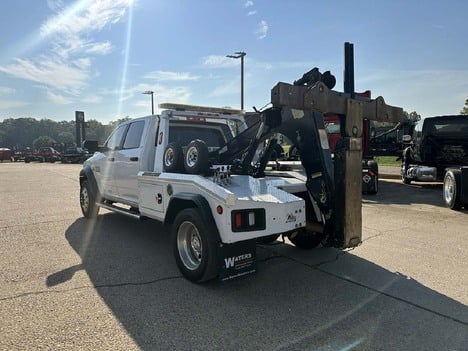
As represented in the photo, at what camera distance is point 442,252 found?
5.84m

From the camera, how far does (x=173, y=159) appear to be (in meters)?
5.32

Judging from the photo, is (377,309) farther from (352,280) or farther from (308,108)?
(308,108)

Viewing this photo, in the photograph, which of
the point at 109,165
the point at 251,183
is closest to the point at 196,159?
the point at 251,183

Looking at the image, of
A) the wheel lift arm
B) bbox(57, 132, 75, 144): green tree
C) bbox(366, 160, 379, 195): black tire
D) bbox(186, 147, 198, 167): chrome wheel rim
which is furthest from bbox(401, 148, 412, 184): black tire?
bbox(57, 132, 75, 144): green tree

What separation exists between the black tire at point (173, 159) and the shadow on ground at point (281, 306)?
4.21 ft

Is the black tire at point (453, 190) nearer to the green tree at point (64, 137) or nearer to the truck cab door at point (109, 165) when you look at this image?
the truck cab door at point (109, 165)

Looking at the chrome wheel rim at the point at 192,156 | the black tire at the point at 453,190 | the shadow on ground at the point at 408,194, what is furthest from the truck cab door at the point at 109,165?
the black tire at the point at 453,190

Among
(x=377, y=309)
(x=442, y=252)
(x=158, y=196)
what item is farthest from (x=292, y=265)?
(x=442, y=252)

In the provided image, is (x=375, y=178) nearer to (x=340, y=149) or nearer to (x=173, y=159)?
(x=340, y=149)

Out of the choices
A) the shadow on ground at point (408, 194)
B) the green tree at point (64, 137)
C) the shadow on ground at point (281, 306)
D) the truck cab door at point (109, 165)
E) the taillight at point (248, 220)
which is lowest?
the shadow on ground at point (281, 306)

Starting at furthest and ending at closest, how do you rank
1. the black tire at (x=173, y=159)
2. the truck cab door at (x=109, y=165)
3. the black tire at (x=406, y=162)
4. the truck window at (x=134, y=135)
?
the black tire at (x=406, y=162) → the truck cab door at (x=109, y=165) → the truck window at (x=134, y=135) → the black tire at (x=173, y=159)

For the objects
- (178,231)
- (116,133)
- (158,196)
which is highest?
(116,133)

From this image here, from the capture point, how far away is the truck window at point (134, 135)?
255 inches

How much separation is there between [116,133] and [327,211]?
4560 mm
